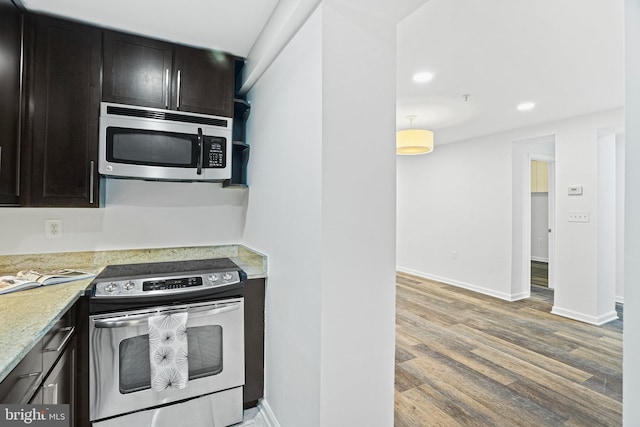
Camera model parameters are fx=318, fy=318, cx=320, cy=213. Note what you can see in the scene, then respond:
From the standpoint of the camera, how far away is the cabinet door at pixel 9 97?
1568 millimetres

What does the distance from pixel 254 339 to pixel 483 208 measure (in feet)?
13.4

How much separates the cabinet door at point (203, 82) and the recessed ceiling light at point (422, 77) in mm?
1558

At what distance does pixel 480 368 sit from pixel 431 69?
2482 millimetres

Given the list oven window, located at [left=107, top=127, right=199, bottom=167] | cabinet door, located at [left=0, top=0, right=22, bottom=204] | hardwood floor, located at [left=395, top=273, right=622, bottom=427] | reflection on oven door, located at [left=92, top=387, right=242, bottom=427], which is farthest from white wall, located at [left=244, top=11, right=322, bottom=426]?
cabinet door, located at [left=0, top=0, right=22, bottom=204]

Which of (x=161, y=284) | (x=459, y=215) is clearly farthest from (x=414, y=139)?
(x=161, y=284)

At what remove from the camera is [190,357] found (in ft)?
6.05

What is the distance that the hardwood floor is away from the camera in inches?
79.9

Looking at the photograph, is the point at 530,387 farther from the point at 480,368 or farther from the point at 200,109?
the point at 200,109

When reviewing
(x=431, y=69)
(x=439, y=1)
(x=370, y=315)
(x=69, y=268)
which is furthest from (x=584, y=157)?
(x=69, y=268)

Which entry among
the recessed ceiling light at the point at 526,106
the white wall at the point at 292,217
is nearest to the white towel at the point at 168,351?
the white wall at the point at 292,217

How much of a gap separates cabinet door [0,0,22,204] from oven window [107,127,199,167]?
16.5 inches

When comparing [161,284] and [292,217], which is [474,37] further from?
[161,284]

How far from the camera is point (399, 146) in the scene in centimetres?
383

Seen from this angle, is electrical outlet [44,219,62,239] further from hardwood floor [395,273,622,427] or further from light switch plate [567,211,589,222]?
light switch plate [567,211,589,222]
